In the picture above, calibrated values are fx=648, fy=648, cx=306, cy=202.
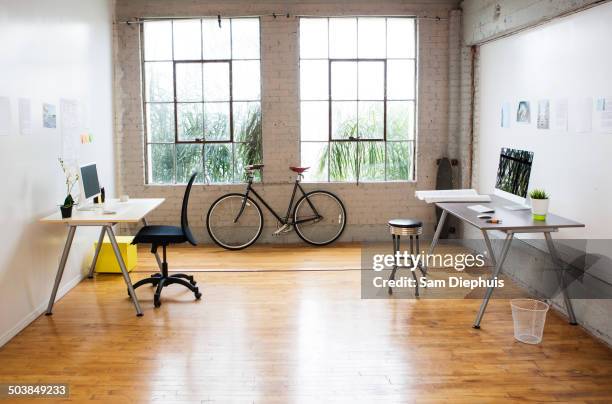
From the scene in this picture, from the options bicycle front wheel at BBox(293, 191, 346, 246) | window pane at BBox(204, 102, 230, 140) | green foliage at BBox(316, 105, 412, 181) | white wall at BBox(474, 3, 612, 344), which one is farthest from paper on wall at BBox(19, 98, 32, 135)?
white wall at BBox(474, 3, 612, 344)

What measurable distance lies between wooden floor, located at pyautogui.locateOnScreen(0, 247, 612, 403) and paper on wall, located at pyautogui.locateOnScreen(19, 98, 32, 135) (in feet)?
4.68

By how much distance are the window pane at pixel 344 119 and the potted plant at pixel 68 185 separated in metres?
3.17

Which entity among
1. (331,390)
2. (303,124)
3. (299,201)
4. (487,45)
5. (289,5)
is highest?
(289,5)

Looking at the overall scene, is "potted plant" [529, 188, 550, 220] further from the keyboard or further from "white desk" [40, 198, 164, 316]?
"white desk" [40, 198, 164, 316]

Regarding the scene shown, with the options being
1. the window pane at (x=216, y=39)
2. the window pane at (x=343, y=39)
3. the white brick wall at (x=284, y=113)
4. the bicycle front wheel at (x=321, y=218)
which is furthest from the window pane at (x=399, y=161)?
the window pane at (x=216, y=39)

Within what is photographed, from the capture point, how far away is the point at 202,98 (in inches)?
298

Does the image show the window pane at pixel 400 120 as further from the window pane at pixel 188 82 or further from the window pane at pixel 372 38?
the window pane at pixel 188 82

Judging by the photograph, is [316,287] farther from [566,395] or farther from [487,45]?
[487,45]

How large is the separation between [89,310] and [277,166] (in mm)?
3144

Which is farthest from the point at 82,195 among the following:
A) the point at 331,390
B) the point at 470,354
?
the point at 470,354

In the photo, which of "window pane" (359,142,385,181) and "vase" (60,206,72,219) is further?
"window pane" (359,142,385,181)

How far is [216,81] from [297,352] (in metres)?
4.26

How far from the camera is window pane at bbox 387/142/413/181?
775cm

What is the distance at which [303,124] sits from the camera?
7.67 meters
